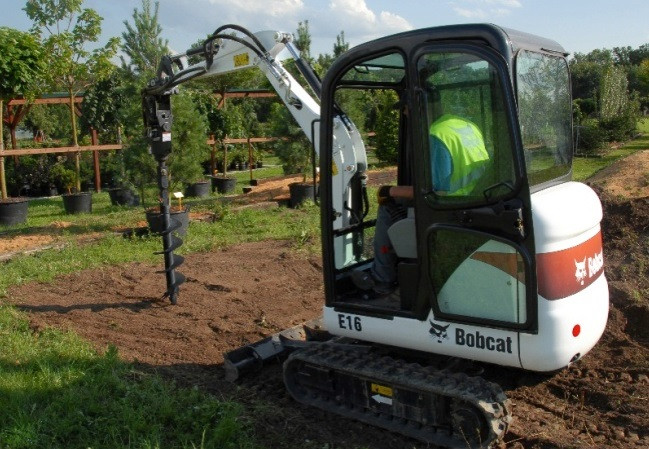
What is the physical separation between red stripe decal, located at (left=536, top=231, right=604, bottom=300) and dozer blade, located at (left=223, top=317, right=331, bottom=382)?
213cm

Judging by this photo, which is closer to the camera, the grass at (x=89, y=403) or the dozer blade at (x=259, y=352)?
the grass at (x=89, y=403)

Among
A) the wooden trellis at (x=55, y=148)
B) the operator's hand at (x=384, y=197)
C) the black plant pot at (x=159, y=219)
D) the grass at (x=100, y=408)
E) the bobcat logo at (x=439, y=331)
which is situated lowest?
the grass at (x=100, y=408)

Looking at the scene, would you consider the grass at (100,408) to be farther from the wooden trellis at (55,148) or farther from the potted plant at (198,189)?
the potted plant at (198,189)

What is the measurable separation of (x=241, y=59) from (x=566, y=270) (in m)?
3.91

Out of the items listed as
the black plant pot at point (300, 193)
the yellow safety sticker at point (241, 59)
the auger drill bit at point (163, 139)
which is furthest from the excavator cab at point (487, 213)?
the black plant pot at point (300, 193)

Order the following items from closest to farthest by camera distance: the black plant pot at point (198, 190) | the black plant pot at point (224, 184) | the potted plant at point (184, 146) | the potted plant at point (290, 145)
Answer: the potted plant at point (184, 146) < the potted plant at point (290, 145) < the black plant pot at point (198, 190) < the black plant pot at point (224, 184)

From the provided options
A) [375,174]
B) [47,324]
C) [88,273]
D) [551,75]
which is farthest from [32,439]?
[375,174]

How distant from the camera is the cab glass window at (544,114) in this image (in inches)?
148

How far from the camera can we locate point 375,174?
18.2 meters

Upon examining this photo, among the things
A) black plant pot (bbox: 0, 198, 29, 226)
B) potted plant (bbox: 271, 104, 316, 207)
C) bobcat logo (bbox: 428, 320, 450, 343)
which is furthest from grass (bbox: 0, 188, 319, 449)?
potted plant (bbox: 271, 104, 316, 207)

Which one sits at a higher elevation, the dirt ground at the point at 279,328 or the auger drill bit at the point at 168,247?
the auger drill bit at the point at 168,247

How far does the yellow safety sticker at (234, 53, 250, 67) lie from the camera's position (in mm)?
6410

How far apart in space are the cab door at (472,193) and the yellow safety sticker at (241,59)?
291 cm

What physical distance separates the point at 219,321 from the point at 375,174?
39.9 feet
